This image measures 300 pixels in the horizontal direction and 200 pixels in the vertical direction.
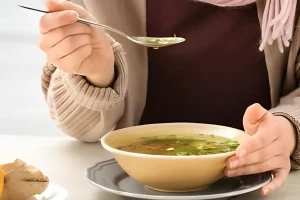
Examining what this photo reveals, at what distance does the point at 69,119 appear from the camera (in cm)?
92

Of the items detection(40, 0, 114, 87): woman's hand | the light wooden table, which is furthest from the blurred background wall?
detection(40, 0, 114, 87): woman's hand

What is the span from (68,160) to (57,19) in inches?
9.4

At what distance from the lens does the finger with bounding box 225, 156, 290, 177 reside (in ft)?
2.17

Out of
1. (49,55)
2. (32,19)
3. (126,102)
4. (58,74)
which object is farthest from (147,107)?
(32,19)

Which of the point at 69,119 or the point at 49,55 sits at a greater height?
the point at 49,55

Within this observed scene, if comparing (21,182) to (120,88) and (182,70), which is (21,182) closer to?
(120,88)

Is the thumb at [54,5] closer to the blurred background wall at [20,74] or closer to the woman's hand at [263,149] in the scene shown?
the woman's hand at [263,149]

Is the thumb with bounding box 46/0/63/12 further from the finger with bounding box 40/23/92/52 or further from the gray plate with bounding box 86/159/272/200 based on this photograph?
the gray plate with bounding box 86/159/272/200

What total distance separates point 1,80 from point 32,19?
204mm

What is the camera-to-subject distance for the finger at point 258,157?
0.65m

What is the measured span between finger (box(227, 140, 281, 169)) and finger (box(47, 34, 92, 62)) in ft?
0.81

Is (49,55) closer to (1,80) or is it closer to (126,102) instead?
(126,102)

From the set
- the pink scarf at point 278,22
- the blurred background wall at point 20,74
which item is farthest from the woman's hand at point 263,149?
the blurred background wall at point 20,74

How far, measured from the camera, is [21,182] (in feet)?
2.04
